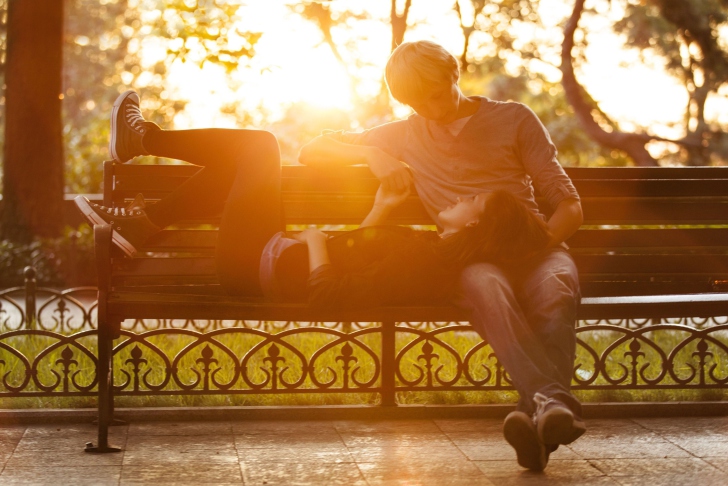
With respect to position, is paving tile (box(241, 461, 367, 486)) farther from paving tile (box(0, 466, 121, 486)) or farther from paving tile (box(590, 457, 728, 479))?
paving tile (box(590, 457, 728, 479))

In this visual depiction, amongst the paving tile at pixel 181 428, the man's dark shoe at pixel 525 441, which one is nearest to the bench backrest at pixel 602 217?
the paving tile at pixel 181 428

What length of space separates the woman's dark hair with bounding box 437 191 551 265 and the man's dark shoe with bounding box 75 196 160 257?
1317mm

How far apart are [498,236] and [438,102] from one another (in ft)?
2.36

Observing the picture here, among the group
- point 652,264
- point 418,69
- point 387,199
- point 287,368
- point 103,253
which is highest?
point 418,69

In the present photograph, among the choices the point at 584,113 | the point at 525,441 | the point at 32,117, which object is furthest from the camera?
the point at 584,113

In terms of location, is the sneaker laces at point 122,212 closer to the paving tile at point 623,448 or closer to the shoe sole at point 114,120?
the shoe sole at point 114,120

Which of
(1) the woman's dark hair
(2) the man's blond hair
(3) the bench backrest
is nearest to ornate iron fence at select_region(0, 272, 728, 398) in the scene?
(3) the bench backrest

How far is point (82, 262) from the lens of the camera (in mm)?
13078

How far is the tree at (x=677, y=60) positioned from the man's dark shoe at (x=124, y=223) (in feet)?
32.0

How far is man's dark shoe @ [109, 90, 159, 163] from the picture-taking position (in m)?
4.16

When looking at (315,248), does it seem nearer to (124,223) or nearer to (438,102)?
(438,102)

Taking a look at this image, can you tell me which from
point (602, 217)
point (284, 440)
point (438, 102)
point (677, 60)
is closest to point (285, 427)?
point (284, 440)

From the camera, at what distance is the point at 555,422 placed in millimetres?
3293

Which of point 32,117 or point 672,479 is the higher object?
point 32,117
